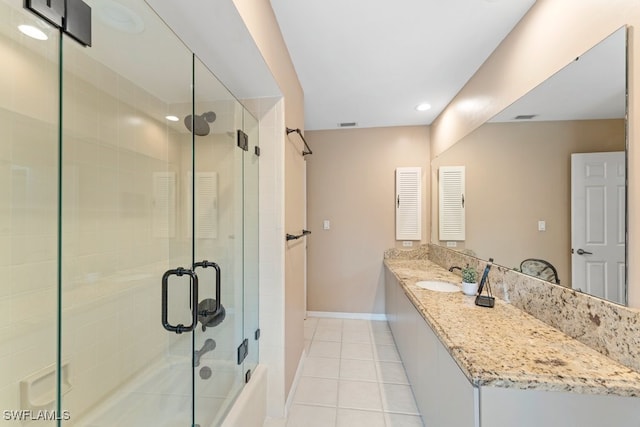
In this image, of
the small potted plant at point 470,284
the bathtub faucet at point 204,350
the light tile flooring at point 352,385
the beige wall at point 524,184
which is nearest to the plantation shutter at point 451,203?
the beige wall at point 524,184

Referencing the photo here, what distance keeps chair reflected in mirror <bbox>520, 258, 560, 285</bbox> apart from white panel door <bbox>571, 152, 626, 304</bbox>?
0.38 ft

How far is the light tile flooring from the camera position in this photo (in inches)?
68.6

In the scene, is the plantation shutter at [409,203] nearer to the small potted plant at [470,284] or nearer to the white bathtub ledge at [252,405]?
the small potted plant at [470,284]

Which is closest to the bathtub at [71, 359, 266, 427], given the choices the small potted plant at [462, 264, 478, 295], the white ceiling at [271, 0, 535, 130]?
the small potted plant at [462, 264, 478, 295]

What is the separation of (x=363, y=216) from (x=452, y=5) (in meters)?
2.32

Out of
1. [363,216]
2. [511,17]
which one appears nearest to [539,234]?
[511,17]

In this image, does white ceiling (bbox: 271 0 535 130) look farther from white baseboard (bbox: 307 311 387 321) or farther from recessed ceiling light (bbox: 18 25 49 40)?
white baseboard (bbox: 307 311 387 321)

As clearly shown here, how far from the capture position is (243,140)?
177 cm

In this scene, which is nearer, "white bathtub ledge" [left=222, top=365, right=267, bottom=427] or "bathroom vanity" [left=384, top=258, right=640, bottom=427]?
"bathroom vanity" [left=384, top=258, right=640, bottom=427]

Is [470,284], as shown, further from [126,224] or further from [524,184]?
[126,224]

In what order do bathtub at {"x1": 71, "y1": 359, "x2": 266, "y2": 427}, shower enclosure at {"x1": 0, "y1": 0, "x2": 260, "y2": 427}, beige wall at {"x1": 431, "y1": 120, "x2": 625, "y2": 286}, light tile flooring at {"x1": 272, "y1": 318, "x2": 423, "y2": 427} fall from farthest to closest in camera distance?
light tile flooring at {"x1": 272, "y1": 318, "x2": 423, "y2": 427}, bathtub at {"x1": 71, "y1": 359, "x2": 266, "y2": 427}, beige wall at {"x1": 431, "y1": 120, "x2": 625, "y2": 286}, shower enclosure at {"x1": 0, "y1": 0, "x2": 260, "y2": 427}

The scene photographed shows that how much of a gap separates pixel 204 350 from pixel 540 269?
2024mm

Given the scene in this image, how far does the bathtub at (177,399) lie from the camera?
1426 mm

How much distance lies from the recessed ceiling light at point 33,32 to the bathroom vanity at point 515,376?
2.15 meters
